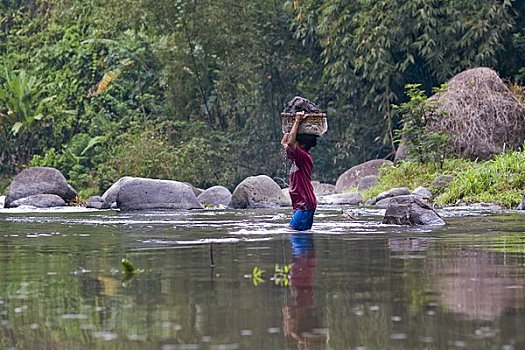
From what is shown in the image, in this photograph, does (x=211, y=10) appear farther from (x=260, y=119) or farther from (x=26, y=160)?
(x=26, y=160)

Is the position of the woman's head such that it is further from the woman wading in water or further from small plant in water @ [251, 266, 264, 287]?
small plant in water @ [251, 266, 264, 287]

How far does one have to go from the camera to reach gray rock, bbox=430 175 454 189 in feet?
67.5

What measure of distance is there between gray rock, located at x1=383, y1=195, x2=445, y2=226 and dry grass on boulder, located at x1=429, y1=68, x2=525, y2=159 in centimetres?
1142

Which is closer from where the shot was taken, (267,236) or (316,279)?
(316,279)

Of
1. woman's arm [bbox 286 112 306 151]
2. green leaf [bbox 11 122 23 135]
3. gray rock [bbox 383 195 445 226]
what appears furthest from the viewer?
green leaf [bbox 11 122 23 135]

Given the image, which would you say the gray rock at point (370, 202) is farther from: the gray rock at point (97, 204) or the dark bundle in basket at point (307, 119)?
the dark bundle in basket at point (307, 119)

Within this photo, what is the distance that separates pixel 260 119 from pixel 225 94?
1299mm

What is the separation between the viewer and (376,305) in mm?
5340

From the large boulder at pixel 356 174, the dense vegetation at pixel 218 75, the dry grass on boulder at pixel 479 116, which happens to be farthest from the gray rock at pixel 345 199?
the dense vegetation at pixel 218 75

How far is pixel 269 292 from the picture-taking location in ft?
19.4

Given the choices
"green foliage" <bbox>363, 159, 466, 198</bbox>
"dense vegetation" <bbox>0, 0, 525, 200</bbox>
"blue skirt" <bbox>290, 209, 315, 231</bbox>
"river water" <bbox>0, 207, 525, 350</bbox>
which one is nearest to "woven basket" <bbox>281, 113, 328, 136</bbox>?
"blue skirt" <bbox>290, 209, 315, 231</bbox>

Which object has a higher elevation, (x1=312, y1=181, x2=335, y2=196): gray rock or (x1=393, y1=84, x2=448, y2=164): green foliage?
(x1=393, y1=84, x2=448, y2=164): green foliage

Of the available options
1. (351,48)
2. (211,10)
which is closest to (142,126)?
(211,10)

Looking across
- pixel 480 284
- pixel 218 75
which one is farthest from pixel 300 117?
pixel 218 75
